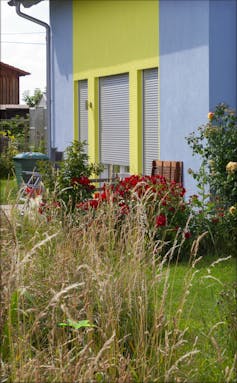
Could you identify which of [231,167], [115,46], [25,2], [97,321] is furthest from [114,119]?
[97,321]

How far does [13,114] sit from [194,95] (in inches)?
312

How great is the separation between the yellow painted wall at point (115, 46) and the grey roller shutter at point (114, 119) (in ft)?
0.52

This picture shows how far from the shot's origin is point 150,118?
14016 millimetres

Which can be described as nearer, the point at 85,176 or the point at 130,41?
the point at 85,176

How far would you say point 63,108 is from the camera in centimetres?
1744

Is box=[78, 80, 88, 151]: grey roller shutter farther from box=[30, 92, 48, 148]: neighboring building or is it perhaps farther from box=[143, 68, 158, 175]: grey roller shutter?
box=[143, 68, 158, 175]: grey roller shutter

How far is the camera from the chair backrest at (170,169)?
12492 mm

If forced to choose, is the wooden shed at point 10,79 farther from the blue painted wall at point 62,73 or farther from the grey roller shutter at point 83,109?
the blue painted wall at point 62,73

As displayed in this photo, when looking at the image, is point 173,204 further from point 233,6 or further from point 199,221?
point 233,6

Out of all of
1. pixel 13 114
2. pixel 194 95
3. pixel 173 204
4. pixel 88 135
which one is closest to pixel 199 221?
pixel 173 204

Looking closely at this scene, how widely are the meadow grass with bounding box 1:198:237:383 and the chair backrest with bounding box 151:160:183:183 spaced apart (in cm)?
701

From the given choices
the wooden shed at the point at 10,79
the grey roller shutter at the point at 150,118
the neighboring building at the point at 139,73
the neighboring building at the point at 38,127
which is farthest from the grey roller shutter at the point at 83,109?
the wooden shed at the point at 10,79

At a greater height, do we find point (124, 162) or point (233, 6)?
point (233, 6)

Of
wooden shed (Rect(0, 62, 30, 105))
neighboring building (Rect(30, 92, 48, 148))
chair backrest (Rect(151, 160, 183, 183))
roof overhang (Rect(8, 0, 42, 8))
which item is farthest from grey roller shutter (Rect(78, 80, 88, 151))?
wooden shed (Rect(0, 62, 30, 105))
